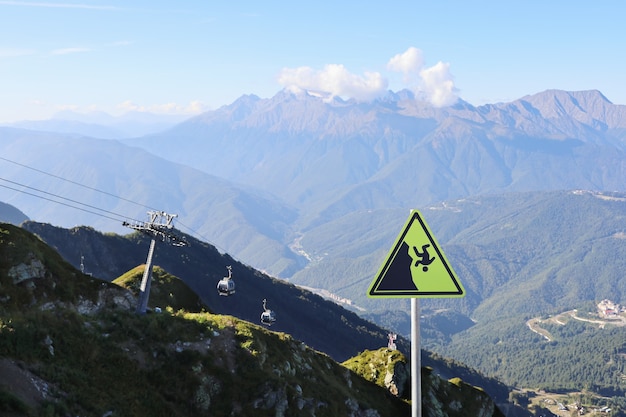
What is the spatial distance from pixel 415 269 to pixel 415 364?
1826 millimetres

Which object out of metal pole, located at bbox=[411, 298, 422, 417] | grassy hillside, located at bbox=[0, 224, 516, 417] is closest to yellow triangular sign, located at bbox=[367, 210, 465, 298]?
metal pole, located at bbox=[411, 298, 422, 417]

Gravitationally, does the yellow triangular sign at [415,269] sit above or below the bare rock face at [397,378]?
above

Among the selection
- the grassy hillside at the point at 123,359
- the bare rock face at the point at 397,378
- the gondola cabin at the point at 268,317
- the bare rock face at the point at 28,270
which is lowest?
the bare rock face at the point at 397,378

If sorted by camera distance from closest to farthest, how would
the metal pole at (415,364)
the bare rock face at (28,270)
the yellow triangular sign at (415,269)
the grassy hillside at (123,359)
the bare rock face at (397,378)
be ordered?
1. the metal pole at (415,364)
2. the yellow triangular sign at (415,269)
3. the grassy hillside at (123,359)
4. the bare rock face at (28,270)
5. the bare rock face at (397,378)

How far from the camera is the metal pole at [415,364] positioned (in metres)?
10.2

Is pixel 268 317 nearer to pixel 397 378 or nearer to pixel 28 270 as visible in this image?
pixel 397 378

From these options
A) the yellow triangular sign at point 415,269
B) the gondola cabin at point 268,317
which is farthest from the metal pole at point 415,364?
the gondola cabin at point 268,317

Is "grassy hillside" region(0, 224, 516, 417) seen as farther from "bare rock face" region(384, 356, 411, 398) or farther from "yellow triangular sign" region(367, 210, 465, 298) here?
"yellow triangular sign" region(367, 210, 465, 298)

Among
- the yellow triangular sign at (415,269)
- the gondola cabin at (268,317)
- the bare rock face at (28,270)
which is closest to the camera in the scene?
the yellow triangular sign at (415,269)

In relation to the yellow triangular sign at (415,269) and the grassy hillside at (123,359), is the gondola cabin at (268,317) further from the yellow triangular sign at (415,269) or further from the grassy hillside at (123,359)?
the yellow triangular sign at (415,269)

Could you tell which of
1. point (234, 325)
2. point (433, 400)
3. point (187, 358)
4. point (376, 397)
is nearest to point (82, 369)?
point (187, 358)

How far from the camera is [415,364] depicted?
408 inches

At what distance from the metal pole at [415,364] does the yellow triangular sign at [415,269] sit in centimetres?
40

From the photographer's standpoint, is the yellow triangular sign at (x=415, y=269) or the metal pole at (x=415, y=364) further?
the yellow triangular sign at (x=415, y=269)
